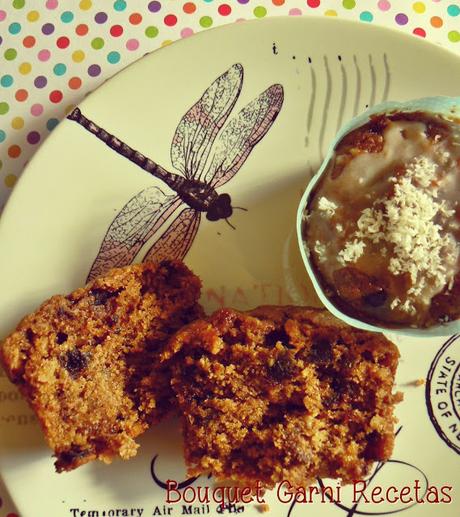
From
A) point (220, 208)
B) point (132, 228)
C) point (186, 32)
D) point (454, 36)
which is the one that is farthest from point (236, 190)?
point (454, 36)

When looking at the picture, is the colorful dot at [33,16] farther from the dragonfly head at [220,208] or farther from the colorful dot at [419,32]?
the colorful dot at [419,32]

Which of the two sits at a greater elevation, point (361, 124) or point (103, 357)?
point (361, 124)

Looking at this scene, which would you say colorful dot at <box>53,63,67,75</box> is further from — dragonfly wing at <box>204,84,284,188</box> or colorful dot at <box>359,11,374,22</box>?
colorful dot at <box>359,11,374,22</box>

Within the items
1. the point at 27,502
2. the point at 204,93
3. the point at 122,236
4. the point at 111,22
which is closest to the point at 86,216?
the point at 122,236

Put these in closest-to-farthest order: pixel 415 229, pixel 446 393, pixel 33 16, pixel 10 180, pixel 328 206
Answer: pixel 415 229, pixel 328 206, pixel 446 393, pixel 10 180, pixel 33 16

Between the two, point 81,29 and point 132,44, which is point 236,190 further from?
point 81,29

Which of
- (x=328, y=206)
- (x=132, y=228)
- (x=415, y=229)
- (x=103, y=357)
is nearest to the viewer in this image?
(x=415, y=229)

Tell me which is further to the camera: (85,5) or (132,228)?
(85,5)

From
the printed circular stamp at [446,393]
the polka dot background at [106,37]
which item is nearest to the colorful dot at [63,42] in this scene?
the polka dot background at [106,37]

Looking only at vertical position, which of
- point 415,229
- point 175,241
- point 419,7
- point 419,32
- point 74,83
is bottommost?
point 175,241
